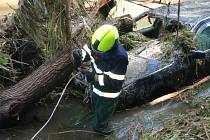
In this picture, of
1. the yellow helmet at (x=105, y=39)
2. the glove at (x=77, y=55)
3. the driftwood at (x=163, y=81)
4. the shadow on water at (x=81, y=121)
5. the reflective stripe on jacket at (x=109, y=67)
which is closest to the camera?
the yellow helmet at (x=105, y=39)

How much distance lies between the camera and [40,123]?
752 cm

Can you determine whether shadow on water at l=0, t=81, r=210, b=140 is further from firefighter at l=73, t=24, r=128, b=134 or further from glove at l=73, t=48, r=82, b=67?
glove at l=73, t=48, r=82, b=67

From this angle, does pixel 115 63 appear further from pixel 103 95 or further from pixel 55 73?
pixel 55 73

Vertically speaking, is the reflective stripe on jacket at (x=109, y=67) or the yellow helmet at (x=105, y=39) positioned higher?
the yellow helmet at (x=105, y=39)

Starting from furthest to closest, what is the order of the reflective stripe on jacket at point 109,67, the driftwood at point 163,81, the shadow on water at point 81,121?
the driftwood at point 163,81, the shadow on water at point 81,121, the reflective stripe on jacket at point 109,67

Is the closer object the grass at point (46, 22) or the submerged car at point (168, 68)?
the grass at point (46, 22)

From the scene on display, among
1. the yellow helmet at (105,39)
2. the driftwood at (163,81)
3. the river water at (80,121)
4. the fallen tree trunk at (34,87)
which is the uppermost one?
the yellow helmet at (105,39)

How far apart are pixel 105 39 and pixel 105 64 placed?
15.0 inches

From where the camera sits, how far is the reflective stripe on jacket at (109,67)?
6480 millimetres

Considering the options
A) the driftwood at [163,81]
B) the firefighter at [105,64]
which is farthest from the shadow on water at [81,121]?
the firefighter at [105,64]

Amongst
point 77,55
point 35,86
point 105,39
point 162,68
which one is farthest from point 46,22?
point 162,68

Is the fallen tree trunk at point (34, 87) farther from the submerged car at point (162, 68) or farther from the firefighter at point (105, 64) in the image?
the submerged car at point (162, 68)

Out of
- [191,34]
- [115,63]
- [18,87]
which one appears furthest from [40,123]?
[191,34]

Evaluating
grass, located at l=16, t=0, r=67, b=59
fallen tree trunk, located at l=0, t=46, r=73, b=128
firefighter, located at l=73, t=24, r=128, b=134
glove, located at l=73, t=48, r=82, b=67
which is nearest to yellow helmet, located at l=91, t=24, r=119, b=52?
firefighter, located at l=73, t=24, r=128, b=134
